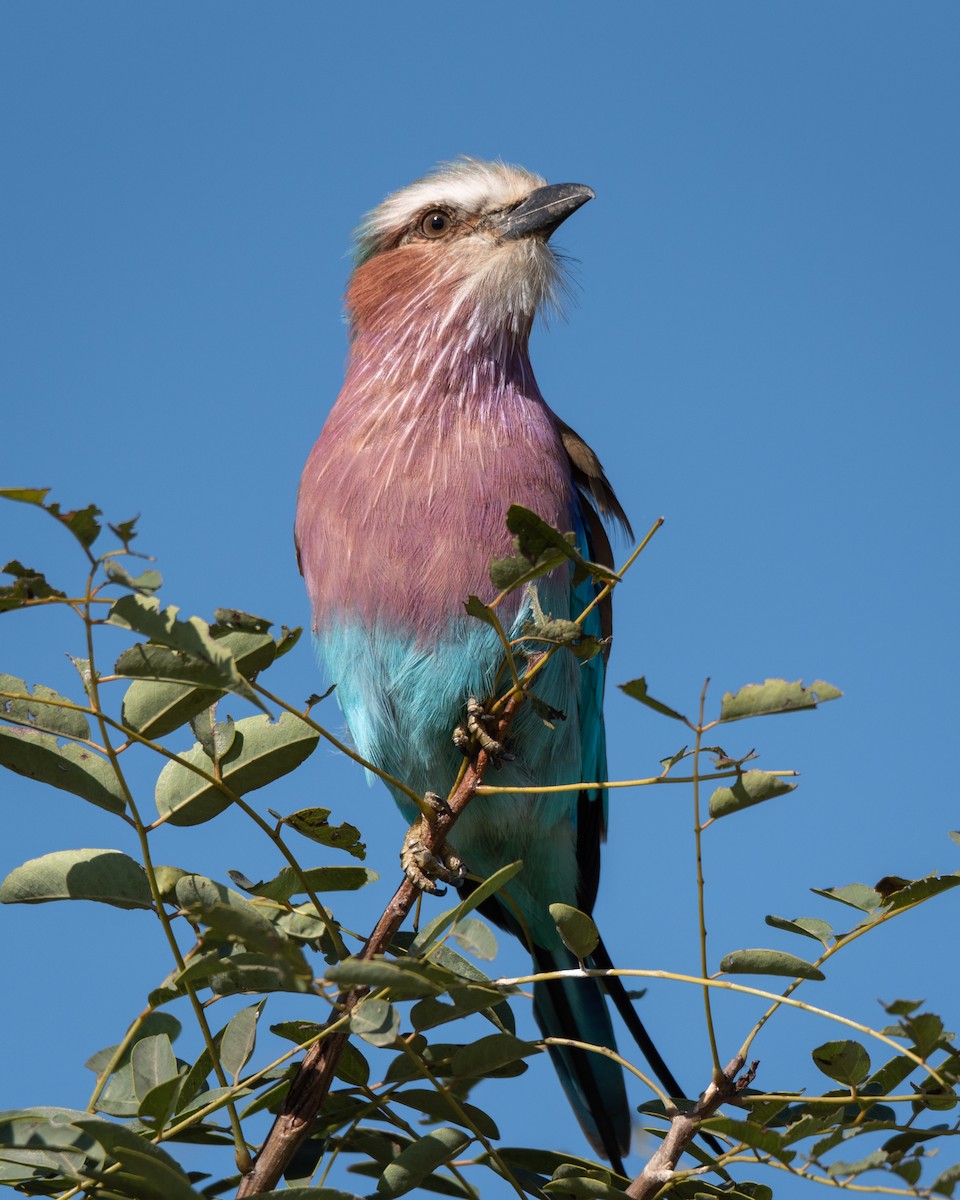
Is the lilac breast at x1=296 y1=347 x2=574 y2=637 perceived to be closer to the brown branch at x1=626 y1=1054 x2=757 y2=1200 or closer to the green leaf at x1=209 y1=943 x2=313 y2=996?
the green leaf at x1=209 y1=943 x2=313 y2=996

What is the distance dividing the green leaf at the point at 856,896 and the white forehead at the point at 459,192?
121 inches

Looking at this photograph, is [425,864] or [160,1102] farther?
[425,864]

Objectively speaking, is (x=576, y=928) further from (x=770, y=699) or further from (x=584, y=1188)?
(x=770, y=699)

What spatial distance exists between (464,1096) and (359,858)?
0.53m

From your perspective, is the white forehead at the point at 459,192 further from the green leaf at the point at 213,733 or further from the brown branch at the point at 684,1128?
the brown branch at the point at 684,1128

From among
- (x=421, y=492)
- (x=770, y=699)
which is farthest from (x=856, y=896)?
(x=421, y=492)

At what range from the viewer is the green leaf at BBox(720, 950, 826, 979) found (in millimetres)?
2269

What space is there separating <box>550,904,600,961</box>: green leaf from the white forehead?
3.08m

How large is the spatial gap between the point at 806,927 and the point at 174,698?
1209 millimetres

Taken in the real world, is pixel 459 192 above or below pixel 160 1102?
above

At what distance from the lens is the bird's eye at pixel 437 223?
194 inches

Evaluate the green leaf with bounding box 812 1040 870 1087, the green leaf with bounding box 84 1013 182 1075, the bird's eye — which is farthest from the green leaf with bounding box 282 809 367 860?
the bird's eye

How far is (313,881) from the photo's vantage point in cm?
268

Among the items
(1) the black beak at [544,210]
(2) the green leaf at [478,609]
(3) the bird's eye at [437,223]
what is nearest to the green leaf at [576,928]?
(2) the green leaf at [478,609]
